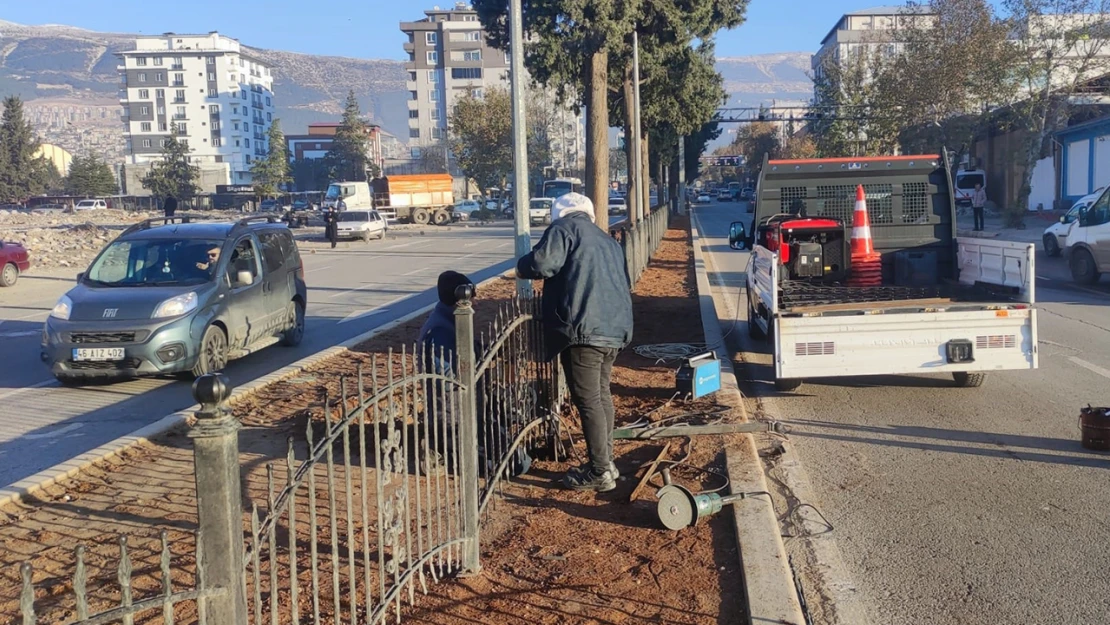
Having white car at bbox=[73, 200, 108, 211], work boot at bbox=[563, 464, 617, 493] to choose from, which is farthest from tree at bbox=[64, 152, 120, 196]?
work boot at bbox=[563, 464, 617, 493]

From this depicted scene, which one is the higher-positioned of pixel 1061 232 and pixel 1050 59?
pixel 1050 59

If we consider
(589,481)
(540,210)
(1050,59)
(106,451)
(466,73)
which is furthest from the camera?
(466,73)

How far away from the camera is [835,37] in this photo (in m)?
133

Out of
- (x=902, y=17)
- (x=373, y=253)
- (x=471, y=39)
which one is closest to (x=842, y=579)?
(x=373, y=253)

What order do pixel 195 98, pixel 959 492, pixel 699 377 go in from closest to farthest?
pixel 959 492 < pixel 699 377 < pixel 195 98

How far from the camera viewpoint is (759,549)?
5.02 metres

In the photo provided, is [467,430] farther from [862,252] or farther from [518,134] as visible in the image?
[518,134]

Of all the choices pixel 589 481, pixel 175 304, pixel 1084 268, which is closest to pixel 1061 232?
pixel 1084 268

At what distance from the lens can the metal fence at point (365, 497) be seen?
2451mm

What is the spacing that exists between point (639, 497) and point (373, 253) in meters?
30.0

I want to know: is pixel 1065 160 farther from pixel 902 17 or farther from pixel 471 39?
pixel 471 39

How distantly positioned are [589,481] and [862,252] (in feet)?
21.5

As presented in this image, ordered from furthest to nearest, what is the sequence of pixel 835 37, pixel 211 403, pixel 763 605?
1. pixel 835 37
2. pixel 763 605
3. pixel 211 403

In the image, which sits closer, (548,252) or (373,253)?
(548,252)
